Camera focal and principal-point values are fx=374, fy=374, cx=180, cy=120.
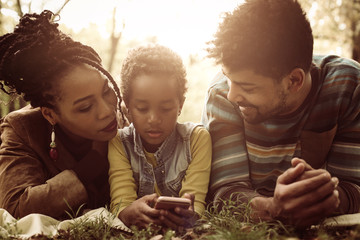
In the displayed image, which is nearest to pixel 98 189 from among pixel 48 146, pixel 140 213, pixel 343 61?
pixel 48 146

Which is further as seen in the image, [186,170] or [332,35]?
[332,35]

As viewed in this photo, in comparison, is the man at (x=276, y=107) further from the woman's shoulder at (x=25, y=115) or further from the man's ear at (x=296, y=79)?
the woman's shoulder at (x=25, y=115)

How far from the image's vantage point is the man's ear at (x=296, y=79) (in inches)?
121

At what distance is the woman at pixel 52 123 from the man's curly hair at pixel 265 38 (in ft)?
3.72

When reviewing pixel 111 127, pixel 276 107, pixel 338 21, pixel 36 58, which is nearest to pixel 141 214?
pixel 111 127

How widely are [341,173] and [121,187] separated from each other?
1806 mm

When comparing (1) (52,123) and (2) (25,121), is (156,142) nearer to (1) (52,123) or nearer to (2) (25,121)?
(1) (52,123)

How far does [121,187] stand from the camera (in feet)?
10.3

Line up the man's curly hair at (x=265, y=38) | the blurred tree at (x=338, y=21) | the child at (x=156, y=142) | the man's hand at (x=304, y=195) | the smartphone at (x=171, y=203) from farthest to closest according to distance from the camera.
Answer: the blurred tree at (x=338, y=21)
the child at (x=156, y=142)
the man's curly hair at (x=265, y=38)
the smartphone at (x=171, y=203)
the man's hand at (x=304, y=195)

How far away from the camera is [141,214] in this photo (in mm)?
2707

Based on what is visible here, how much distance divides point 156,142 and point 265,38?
1.24 metres

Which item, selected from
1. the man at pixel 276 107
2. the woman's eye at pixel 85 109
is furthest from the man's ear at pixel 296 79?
the woman's eye at pixel 85 109

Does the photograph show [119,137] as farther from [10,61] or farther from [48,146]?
[10,61]

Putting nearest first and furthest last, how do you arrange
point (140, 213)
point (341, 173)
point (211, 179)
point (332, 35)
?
point (140, 213), point (341, 173), point (211, 179), point (332, 35)
